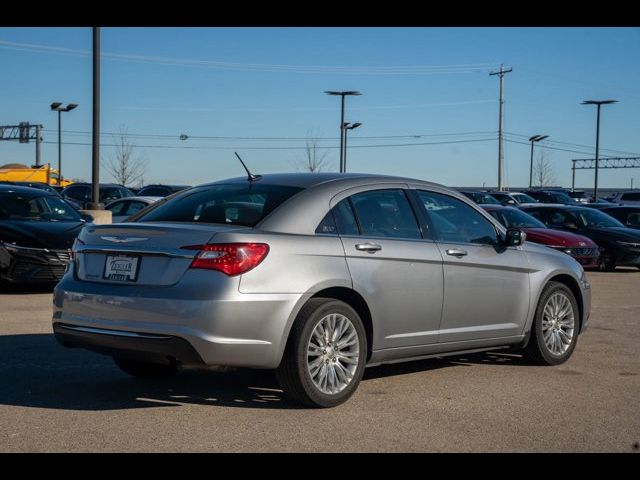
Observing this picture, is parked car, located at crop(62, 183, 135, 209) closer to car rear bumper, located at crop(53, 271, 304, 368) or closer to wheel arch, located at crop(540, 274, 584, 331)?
wheel arch, located at crop(540, 274, 584, 331)

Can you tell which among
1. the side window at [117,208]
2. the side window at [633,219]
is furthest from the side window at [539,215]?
the side window at [117,208]

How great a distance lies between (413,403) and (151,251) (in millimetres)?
2138

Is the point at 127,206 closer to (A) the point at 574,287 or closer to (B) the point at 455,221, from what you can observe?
(A) the point at 574,287

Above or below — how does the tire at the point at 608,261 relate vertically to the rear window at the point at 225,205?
below

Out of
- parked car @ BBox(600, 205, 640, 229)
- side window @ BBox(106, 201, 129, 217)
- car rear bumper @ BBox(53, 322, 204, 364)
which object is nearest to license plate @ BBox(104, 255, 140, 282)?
car rear bumper @ BBox(53, 322, 204, 364)

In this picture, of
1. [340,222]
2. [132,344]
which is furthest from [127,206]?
[132,344]

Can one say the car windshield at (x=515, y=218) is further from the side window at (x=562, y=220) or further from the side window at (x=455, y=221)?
the side window at (x=455, y=221)

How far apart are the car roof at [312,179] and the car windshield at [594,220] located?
48.3 feet

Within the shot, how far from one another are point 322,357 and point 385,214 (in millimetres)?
1369

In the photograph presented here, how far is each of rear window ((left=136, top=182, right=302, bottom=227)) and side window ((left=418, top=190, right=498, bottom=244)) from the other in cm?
132

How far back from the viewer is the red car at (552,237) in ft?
62.8

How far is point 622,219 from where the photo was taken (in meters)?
25.3

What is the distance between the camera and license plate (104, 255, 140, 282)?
638 centimetres
